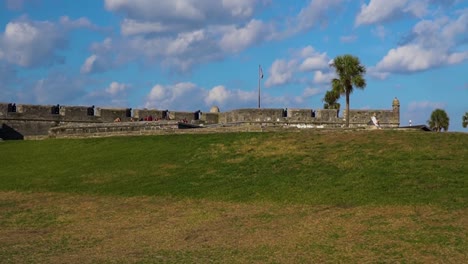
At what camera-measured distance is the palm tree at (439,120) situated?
6106 cm

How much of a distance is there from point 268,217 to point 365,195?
3221 mm

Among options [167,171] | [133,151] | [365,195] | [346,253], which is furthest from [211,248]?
[133,151]

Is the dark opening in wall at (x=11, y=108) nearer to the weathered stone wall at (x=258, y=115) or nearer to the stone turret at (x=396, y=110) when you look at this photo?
the weathered stone wall at (x=258, y=115)

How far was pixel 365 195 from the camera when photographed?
16891 mm

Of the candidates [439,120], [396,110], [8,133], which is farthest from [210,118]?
[439,120]

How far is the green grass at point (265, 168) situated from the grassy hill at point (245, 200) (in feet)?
0.19

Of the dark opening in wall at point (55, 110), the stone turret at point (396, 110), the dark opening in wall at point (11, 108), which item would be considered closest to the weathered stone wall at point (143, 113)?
the dark opening in wall at point (55, 110)

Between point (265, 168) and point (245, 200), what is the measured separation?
152 inches

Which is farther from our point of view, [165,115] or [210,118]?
[210,118]

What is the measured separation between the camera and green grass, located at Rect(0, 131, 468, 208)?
17.6m

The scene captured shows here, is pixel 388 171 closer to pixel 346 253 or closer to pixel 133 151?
pixel 346 253

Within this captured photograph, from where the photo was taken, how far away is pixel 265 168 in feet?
70.8

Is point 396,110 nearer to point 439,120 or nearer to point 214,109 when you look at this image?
point 214,109

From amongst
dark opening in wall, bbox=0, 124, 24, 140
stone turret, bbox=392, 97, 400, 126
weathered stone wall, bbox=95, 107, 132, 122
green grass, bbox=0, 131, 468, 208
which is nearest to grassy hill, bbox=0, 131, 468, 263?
green grass, bbox=0, 131, 468, 208
